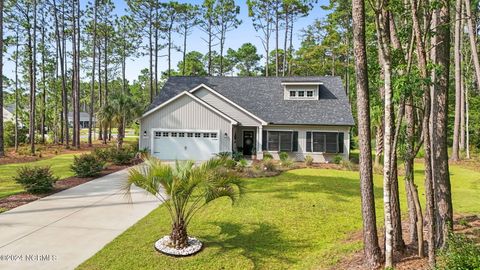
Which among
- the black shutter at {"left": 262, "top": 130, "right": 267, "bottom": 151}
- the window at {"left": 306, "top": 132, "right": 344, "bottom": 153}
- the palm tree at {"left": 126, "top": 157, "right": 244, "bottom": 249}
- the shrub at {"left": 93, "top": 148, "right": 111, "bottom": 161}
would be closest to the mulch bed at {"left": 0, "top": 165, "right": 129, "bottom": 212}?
the shrub at {"left": 93, "top": 148, "right": 111, "bottom": 161}

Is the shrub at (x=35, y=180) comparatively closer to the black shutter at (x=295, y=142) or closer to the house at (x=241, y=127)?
the house at (x=241, y=127)

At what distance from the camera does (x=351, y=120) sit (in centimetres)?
1900

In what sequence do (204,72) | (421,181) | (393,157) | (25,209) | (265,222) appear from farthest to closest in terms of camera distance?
(204,72)
(421,181)
(25,209)
(265,222)
(393,157)

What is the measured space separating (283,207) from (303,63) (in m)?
31.0

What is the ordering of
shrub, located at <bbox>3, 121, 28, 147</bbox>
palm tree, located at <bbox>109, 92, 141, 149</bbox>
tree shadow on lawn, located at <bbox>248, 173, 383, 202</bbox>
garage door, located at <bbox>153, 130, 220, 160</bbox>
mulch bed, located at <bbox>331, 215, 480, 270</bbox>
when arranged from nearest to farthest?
1. mulch bed, located at <bbox>331, 215, 480, 270</bbox>
2. tree shadow on lawn, located at <bbox>248, 173, 383, 202</bbox>
3. garage door, located at <bbox>153, 130, 220, 160</bbox>
4. palm tree, located at <bbox>109, 92, 141, 149</bbox>
5. shrub, located at <bbox>3, 121, 28, 147</bbox>

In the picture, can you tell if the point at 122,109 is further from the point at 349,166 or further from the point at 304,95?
the point at 349,166

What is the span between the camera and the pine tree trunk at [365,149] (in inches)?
194

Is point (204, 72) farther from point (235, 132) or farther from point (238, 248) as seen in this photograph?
point (238, 248)

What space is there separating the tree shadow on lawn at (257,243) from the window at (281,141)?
38.9 ft

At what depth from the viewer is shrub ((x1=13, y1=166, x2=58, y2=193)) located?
10141mm

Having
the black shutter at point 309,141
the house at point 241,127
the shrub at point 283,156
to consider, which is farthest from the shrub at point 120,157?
the black shutter at point 309,141

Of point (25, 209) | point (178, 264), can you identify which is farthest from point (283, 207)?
point (25, 209)

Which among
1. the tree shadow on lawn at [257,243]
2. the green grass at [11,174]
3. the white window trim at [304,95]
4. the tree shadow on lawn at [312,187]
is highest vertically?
the white window trim at [304,95]

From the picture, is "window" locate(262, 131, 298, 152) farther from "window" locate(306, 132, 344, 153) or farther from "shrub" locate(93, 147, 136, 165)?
"shrub" locate(93, 147, 136, 165)
